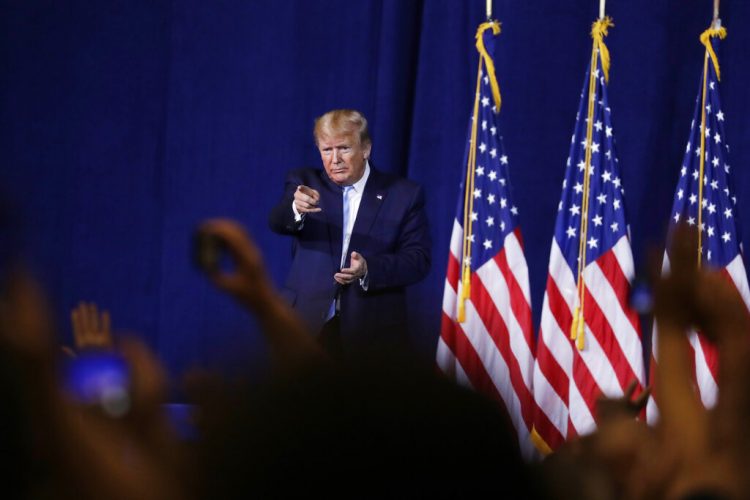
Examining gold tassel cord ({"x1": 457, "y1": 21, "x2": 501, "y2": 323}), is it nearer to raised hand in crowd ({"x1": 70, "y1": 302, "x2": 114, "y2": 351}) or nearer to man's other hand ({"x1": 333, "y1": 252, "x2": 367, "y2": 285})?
man's other hand ({"x1": 333, "y1": 252, "x2": 367, "y2": 285})

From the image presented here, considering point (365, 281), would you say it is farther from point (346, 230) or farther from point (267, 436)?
point (267, 436)

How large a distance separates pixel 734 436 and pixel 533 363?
336cm

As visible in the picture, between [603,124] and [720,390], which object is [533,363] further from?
[720,390]

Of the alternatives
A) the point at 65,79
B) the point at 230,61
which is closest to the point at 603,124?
the point at 230,61

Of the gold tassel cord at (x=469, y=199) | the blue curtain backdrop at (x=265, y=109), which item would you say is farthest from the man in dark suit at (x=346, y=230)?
the blue curtain backdrop at (x=265, y=109)

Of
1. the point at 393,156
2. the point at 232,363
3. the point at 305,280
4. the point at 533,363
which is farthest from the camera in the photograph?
the point at 393,156

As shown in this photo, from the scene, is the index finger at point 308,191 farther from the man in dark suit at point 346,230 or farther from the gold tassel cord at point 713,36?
the gold tassel cord at point 713,36

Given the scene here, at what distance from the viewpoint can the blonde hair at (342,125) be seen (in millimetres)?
3125

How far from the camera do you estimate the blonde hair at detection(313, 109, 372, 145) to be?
3.12 meters

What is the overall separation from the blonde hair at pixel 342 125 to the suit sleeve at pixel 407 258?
11.1 inches

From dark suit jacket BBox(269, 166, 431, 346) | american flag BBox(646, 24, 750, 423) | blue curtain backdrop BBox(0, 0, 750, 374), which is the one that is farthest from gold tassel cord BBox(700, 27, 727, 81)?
dark suit jacket BBox(269, 166, 431, 346)

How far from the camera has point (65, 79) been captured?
442 cm

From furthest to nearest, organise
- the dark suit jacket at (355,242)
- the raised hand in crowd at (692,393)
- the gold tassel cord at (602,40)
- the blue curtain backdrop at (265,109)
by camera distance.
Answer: the blue curtain backdrop at (265,109) → the gold tassel cord at (602,40) → the dark suit jacket at (355,242) → the raised hand in crowd at (692,393)

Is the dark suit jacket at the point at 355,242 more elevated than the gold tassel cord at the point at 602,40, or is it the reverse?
the gold tassel cord at the point at 602,40
